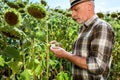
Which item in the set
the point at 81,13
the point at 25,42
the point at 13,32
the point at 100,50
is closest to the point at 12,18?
the point at 25,42

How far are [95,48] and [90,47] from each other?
2.4 inches

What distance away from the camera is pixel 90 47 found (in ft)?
8.16

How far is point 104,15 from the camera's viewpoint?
25.5 ft

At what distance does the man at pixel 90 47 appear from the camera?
7.98 feet

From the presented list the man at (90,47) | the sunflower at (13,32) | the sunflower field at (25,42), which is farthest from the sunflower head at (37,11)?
the sunflower at (13,32)

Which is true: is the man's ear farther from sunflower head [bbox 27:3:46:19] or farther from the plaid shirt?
sunflower head [bbox 27:3:46:19]

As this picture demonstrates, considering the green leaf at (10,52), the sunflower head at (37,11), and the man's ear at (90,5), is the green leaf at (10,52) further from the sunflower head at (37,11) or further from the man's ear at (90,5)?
the man's ear at (90,5)

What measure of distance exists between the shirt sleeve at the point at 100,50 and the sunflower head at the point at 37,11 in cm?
41

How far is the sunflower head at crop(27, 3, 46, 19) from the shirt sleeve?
0.41m

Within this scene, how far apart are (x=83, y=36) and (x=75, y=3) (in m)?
0.23

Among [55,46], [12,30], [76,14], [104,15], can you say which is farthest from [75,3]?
[104,15]

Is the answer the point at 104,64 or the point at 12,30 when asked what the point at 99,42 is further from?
the point at 12,30

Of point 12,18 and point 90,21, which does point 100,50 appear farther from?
point 12,18

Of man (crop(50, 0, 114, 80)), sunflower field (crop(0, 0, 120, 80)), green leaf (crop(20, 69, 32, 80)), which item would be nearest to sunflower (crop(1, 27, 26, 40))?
sunflower field (crop(0, 0, 120, 80))
